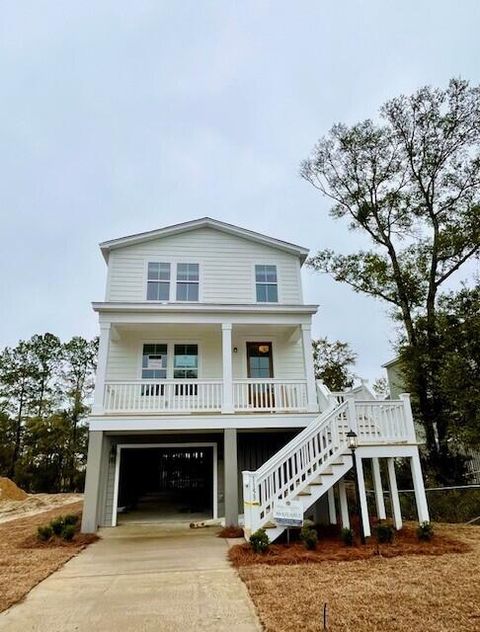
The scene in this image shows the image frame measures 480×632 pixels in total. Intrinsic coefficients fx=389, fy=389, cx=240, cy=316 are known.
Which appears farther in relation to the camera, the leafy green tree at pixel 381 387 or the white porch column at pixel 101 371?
the leafy green tree at pixel 381 387

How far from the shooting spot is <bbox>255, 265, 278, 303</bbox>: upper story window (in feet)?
43.2

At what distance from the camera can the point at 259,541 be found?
6.82 metres

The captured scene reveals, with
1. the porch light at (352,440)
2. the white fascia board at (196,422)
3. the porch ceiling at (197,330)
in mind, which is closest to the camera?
the porch light at (352,440)

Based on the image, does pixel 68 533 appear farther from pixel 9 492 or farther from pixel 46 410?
pixel 46 410

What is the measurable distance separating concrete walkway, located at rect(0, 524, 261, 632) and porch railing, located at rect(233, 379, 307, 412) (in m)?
3.66

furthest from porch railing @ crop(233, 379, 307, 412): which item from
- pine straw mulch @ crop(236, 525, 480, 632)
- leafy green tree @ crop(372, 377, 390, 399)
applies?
leafy green tree @ crop(372, 377, 390, 399)

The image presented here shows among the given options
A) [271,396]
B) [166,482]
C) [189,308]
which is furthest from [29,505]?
[271,396]

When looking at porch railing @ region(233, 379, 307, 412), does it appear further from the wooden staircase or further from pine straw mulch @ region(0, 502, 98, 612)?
pine straw mulch @ region(0, 502, 98, 612)

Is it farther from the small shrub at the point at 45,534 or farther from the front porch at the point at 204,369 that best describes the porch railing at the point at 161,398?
the small shrub at the point at 45,534

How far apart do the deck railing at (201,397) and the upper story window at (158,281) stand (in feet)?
10.1

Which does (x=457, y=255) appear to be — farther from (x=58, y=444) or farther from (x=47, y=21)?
(x=58, y=444)

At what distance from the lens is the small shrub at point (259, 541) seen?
6.77m

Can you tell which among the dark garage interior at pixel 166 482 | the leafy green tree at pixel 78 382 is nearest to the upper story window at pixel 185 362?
the dark garage interior at pixel 166 482

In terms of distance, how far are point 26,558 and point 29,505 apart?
425 inches
